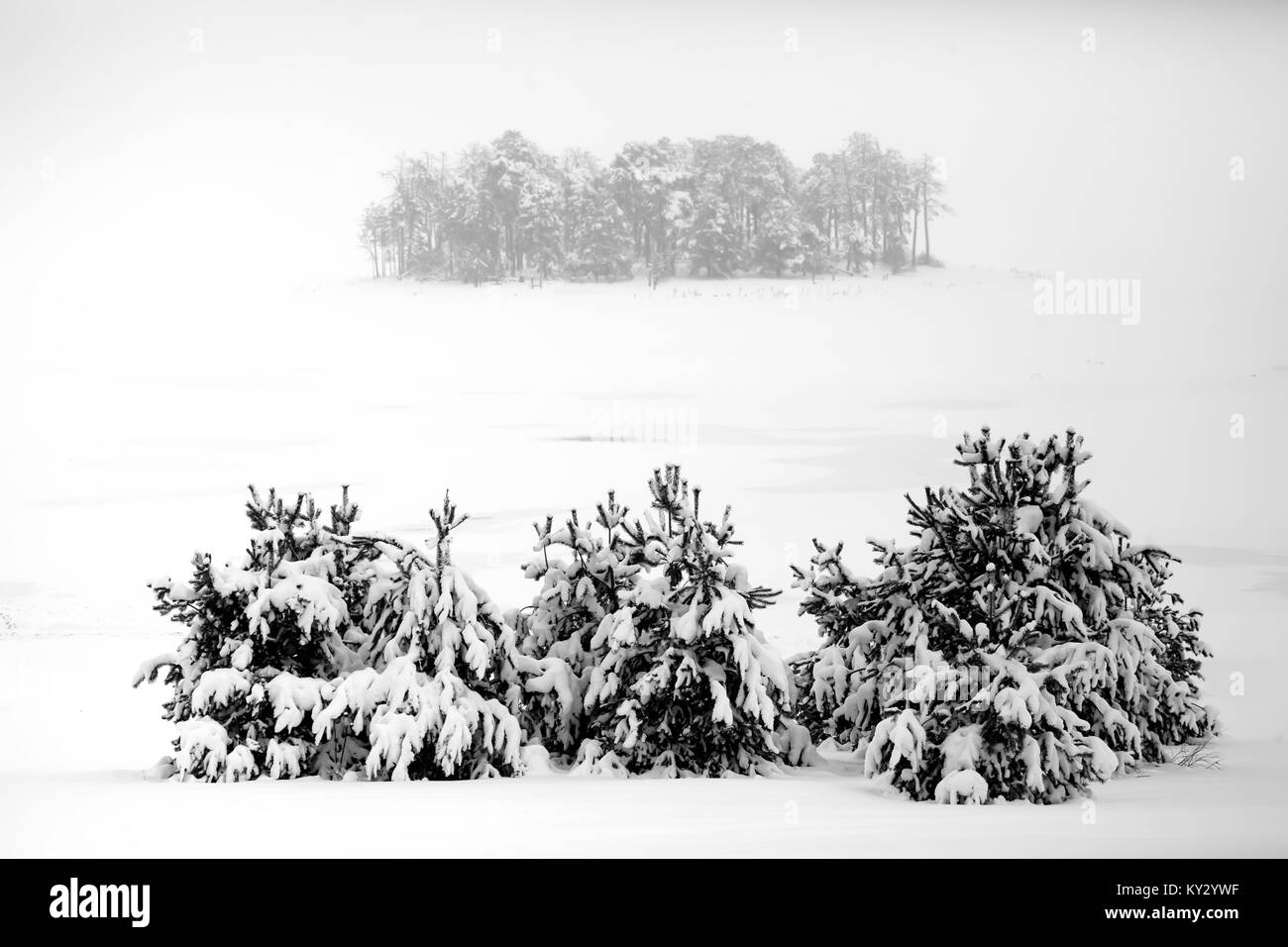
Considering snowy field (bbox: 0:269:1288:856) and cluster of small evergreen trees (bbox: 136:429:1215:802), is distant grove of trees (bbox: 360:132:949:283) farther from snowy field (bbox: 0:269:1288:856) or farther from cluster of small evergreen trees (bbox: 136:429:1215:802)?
cluster of small evergreen trees (bbox: 136:429:1215:802)

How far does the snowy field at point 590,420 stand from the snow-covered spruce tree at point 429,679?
4746 millimetres

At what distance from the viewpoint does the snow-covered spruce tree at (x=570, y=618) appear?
11953 millimetres

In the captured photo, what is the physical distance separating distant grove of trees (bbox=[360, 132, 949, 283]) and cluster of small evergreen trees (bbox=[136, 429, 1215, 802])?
7.26m

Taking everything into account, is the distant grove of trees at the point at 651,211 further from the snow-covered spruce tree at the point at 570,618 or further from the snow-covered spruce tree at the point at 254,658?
the snow-covered spruce tree at the point at 254,658

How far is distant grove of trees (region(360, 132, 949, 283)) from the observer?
1839cm

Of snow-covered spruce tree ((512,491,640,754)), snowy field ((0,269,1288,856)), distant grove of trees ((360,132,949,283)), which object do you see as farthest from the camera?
distant grove of trees ((360,132,949,283))

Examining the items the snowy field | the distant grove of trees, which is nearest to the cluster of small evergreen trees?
the snowy field

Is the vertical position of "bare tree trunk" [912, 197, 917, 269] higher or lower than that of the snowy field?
higher

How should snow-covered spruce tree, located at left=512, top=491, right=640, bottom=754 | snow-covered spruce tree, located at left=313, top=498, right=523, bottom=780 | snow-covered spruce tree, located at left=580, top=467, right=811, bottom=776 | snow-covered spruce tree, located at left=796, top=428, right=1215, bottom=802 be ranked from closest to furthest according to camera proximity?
snow-covered spruce tree, located at left=796, top=428, right=1215, bottom=802 < snow-covered spruce tree, located at left=313, top=498, right=523, bottom=780 < snow-covered spruce tree, located at left=580, top=467, right=811, bottom=776 < snow-covered spruce tree, located at left=512, top=491, right=640, bottom=754

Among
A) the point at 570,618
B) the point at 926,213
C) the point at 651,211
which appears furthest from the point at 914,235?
the point at 570,618

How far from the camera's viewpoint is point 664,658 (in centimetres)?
1122

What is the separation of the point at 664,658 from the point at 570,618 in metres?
1.43

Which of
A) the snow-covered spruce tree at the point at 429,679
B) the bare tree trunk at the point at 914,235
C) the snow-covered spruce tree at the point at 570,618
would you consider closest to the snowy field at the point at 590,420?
the bare tree trunk at the point at 914,235

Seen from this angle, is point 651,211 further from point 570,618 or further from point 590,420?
point 570,618
